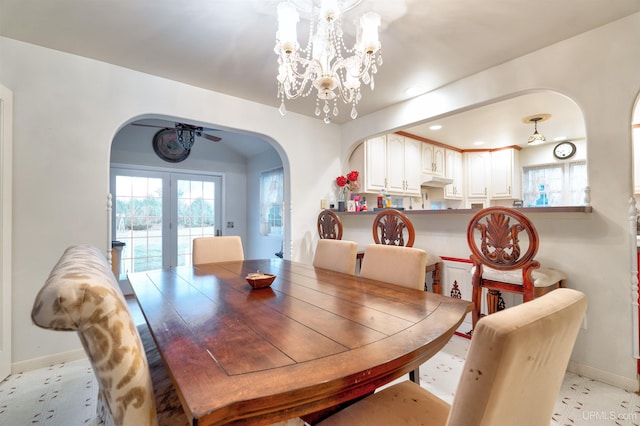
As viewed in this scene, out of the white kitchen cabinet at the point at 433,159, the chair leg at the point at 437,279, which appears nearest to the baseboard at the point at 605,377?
the chair leg at the point at 437,279

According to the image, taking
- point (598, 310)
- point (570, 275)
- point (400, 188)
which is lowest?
point (598, 310)

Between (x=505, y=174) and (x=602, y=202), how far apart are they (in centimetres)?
375

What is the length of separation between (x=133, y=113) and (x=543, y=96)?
4.19 meters

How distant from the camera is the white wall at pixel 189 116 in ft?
6.02

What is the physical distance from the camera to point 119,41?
2096mm

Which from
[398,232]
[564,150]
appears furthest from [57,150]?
[564,150]

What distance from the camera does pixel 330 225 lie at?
3.19 meters

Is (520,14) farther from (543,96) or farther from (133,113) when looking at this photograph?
(133,113)

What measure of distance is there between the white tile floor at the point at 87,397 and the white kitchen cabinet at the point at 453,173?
3836mm

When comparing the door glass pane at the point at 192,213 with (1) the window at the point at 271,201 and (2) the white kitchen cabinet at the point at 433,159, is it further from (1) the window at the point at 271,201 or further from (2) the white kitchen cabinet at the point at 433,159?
(2) the white kitchen cabinet at the point at 433,159

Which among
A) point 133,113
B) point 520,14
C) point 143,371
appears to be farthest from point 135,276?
point 520,14

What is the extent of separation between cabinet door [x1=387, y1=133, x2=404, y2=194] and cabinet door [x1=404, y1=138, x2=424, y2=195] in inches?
3.9

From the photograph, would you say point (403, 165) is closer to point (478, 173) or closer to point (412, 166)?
point (412, 166)

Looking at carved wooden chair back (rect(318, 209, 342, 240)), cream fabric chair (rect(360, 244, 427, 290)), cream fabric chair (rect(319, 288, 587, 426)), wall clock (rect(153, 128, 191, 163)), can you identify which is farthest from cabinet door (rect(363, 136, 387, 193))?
cream fabric chair (rect(319, 288, 587, 426))
